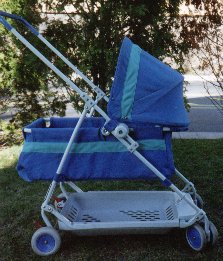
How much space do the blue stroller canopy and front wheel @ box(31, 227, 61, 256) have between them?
1.08m

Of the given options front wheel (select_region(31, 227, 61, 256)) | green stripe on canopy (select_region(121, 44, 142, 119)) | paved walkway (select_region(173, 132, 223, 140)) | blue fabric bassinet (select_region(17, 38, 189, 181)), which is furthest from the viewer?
paved walkway (select_region(173, 132, 223, 140))

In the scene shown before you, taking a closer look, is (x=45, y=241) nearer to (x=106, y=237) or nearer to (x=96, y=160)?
(x=106, y=237)

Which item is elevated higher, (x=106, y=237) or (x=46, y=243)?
(x=46, y=243)

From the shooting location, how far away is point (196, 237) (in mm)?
3387

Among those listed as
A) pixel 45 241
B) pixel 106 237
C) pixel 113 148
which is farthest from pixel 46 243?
pixel 113 148

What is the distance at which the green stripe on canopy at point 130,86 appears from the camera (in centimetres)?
316

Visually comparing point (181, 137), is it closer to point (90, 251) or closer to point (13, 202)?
point (13, 202)

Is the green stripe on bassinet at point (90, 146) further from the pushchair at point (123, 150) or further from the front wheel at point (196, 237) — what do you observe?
the front wheel at point (196, 237)

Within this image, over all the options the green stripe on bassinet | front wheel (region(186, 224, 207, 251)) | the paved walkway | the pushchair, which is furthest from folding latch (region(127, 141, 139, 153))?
the paved walkway

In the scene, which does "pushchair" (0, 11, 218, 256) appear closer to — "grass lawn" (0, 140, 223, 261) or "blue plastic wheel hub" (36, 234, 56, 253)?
A: "blue plastic wheel hub" (36, 234, 56, 253)

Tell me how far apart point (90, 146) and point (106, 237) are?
0.91 meters

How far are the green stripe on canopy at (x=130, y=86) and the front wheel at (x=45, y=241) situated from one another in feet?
3.69

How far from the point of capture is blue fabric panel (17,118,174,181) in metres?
3.37

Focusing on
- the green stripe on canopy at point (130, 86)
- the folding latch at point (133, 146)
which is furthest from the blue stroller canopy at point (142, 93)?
the folding latch at point (133, 146)
